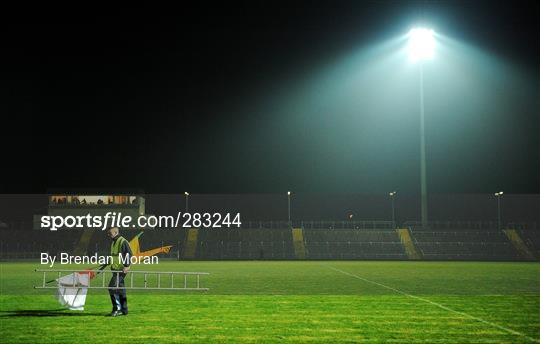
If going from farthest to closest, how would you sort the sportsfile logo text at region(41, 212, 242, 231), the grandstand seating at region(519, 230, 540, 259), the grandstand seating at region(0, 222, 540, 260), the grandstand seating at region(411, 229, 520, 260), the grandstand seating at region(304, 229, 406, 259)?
the sportsfile logo text at region(41, 212, 242, 231) < the grandstand seating at region(519, 230, 540, 259) < the grandstand seating at region(304, 229, 406, 259) < the grandstand seating at region(0, 222, 540, 260) < the grandstand seating at region(411, 229, 520, 260)

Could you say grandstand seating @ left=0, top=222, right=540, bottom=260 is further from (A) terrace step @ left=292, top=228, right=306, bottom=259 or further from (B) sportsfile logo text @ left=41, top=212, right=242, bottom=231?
(B) sportsfile logo text @ left=41, top=212, right=242, bottom=231

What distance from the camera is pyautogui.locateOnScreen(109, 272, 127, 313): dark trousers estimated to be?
14.0 metres

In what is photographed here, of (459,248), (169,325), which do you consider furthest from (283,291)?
(459,248)

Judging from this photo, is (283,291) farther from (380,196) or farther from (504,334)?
(380,196)

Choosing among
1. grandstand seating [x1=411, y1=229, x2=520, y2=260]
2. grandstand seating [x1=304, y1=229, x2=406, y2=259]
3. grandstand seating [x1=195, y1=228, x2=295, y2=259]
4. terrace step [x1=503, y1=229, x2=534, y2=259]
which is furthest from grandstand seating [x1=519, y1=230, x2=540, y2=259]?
grandstand seating [x1=195, y1=228, x2=295, y2=259]

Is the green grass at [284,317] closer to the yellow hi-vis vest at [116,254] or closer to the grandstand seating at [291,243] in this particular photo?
the yellow hi-vis vest at [116,254]

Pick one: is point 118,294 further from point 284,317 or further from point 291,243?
point 291,243

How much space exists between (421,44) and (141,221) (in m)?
42.2

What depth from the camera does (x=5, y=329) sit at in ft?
39.5

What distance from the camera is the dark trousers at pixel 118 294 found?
1395cm

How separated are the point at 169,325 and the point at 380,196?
73379 mm

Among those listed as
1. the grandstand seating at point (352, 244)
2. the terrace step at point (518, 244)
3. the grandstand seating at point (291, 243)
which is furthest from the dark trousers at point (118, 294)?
the terrace step at point (518, 244)

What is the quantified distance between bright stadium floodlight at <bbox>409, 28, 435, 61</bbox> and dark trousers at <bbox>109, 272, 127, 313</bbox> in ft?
131

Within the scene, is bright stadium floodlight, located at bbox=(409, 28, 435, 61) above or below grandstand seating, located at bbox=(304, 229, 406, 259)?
above
